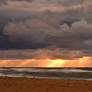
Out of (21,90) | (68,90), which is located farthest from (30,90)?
(68,90)

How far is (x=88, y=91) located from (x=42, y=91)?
355 cm

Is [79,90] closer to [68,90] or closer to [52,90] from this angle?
[68,90]

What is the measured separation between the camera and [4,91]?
48.3 ft

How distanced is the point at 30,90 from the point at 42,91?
1.01m

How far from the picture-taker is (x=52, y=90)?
1522 centimetres

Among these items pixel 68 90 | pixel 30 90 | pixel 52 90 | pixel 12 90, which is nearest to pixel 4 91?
pixel 12 90

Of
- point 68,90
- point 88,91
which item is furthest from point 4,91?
point 88,91

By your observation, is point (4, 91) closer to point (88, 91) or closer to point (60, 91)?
point (60, 91)

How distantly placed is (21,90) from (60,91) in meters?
3.08

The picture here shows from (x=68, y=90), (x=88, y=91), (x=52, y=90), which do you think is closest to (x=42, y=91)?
(x=52, y=90)

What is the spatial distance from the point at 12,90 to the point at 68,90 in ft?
14.6

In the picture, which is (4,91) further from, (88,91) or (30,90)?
(88,91)

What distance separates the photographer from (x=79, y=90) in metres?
15.1

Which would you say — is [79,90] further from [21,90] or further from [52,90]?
[21,90]
